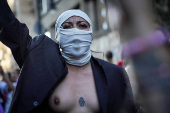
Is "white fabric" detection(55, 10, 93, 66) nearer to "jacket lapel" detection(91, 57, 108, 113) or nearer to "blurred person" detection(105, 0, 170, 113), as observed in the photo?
"jacket lapel" detection(91, 57, 108, 113)

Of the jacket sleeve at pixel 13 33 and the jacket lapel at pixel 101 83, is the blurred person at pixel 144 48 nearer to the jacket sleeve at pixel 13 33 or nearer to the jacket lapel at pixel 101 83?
the jacket lapel at pixel 101 83

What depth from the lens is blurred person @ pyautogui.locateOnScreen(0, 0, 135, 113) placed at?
254 centimetres

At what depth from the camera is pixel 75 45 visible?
2928mm

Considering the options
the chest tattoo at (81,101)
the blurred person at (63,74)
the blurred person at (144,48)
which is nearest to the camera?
the blurred person at (144,48)

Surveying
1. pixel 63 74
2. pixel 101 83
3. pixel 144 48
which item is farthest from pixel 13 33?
pixel 144 48

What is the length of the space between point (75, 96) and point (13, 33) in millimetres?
856

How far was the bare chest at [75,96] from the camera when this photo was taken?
2607 mm

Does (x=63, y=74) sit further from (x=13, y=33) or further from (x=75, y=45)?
(x=13, y=33)

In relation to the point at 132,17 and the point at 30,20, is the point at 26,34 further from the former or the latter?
the point at 30,20

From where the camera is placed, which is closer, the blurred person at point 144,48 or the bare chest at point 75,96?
the blurred person at point 144,48

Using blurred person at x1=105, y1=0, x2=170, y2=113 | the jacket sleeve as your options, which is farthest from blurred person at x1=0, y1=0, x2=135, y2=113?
blurred person at x1=105, y1=0, x2=170, y2=113

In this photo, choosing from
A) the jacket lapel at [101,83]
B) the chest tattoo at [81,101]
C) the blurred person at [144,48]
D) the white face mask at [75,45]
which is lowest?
the chest tattoo at [81,101]

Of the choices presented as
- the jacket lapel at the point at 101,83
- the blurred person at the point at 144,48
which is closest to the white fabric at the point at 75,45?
the jacket lapel at the point at 101,83

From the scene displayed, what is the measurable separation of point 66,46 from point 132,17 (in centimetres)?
235
